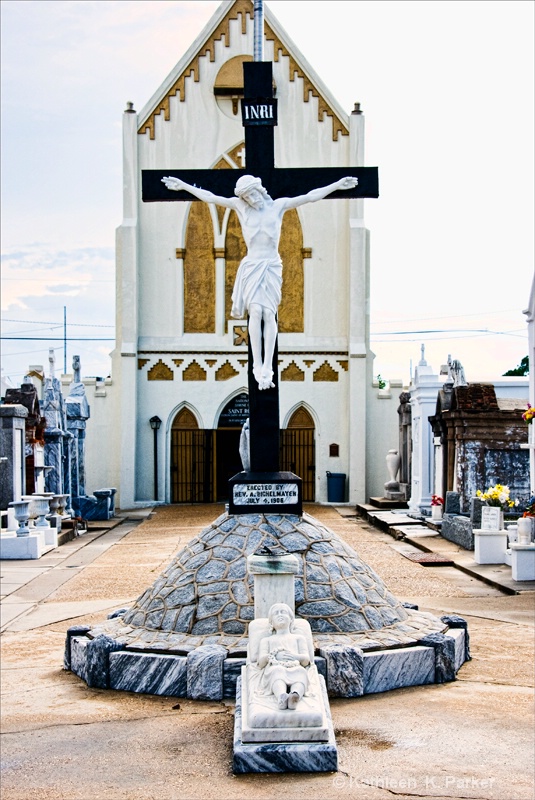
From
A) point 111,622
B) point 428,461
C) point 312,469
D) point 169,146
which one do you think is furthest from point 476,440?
point 169,146

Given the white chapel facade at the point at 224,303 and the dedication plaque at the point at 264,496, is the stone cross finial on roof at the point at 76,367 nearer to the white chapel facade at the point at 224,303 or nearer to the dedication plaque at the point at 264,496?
the white chapel facade at the point at 224,303

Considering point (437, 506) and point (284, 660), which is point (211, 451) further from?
point (284, 660)

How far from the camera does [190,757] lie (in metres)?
6.83

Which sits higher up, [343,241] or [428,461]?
[343,241]

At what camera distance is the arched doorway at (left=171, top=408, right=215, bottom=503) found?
111 feet

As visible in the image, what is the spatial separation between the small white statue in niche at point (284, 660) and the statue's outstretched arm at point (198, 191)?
4.52 m

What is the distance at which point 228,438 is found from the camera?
3688 cm

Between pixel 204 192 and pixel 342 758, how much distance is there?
5691 mm

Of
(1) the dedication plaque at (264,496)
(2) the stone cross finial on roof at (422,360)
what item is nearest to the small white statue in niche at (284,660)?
(1) the dedication plaque at (264,496)

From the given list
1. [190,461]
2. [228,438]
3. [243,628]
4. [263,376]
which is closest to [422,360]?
[190,461]

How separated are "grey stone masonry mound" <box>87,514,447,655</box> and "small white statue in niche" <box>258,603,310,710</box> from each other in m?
1.30

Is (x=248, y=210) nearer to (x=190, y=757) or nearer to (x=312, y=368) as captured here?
(x=190, y=757)

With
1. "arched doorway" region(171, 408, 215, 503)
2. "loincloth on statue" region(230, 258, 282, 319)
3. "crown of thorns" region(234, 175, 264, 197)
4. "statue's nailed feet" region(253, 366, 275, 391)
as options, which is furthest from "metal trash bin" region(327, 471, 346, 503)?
"crown of thorns" region(234, 175, 264, 197)

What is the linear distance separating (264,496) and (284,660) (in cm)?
307
